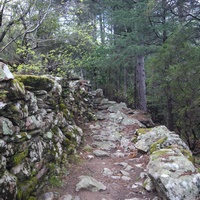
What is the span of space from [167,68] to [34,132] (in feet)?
18.2

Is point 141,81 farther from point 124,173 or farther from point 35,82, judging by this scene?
point 35,82

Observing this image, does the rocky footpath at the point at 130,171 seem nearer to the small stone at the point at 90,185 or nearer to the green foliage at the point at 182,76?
the small stone at the point at 90,185

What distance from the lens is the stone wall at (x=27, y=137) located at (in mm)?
2764

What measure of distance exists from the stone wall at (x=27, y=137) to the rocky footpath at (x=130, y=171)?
40 cm

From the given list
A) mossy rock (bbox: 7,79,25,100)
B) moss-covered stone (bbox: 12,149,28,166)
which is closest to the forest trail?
moss-covered stone (bbox: 12,149,28,166)

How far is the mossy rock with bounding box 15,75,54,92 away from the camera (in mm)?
3822

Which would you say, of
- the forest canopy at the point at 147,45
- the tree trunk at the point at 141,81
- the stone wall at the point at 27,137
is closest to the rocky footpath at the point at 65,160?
the stone wall at the point at 27,137

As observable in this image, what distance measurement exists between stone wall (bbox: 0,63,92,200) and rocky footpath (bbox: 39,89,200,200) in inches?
15.7

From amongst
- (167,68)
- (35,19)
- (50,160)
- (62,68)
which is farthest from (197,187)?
(35,19)

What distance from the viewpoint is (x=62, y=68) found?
32.3 feet

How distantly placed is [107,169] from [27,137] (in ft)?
6.72

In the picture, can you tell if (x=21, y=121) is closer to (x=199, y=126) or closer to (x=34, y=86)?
(x=34, y=86)

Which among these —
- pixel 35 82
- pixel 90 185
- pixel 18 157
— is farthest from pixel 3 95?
pixel 90 185

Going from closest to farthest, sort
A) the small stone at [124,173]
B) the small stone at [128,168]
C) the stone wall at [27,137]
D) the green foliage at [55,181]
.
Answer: the stone wall at [27,137] → the green foliage at [55,181] → the small stone at [124,173] → the small stone at [128,168]
